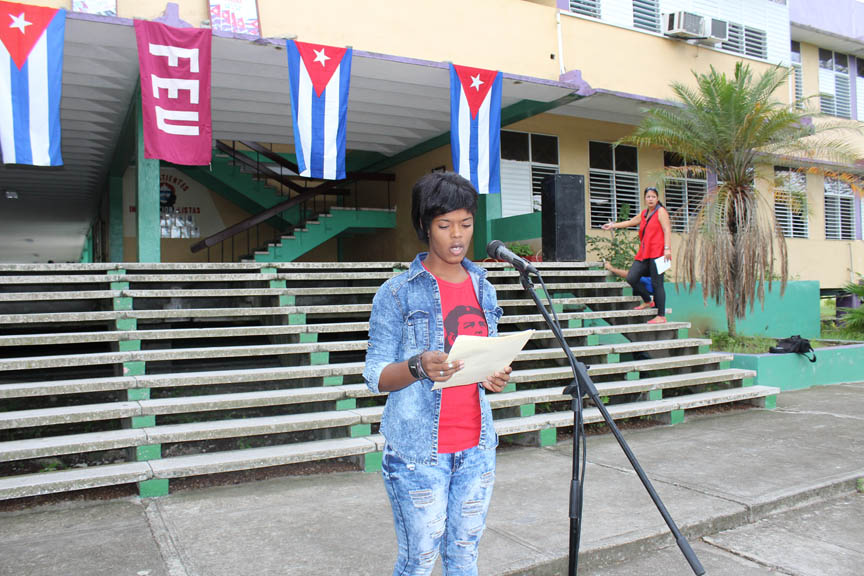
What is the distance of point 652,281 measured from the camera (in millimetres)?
8727

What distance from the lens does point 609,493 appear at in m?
4.64

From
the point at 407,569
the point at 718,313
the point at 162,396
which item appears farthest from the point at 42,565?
the point at 718,313

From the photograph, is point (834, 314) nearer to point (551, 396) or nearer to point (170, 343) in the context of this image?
point (551, 396)

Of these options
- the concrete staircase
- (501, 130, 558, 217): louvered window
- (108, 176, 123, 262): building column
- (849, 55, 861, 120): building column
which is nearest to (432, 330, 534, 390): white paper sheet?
the concrete staircase

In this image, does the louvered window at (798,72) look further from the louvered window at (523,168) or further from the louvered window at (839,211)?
the louvered window at (523,168)

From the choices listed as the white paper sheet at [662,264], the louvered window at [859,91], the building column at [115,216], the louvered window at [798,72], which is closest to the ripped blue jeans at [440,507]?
the white paper sheet at [662,264]

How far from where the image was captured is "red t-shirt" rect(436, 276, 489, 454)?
2350 millimetres

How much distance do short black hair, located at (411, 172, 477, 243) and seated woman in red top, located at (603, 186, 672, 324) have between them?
21.6 ft

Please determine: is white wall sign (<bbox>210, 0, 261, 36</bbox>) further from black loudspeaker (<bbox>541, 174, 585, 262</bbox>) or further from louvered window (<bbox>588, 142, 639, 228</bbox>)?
louvered window (<bbox>588, 142, 639, 228</bbox>)

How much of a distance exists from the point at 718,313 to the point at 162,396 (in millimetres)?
8379

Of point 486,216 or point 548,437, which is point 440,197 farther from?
point 486,216

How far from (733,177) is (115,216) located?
44.5ft

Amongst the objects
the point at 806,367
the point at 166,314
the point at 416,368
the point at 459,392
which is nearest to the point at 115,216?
the point at 166,314

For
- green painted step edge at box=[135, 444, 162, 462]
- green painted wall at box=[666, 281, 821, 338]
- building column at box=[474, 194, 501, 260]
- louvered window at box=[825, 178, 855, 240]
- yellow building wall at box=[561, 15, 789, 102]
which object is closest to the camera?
green painted step edge at box=[135, 444, 162, 462]
